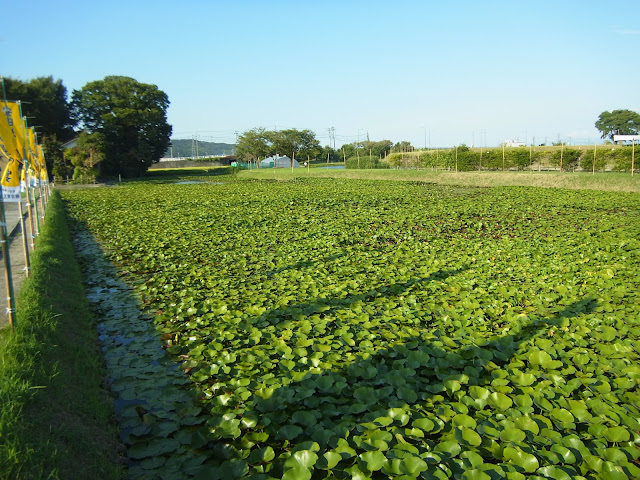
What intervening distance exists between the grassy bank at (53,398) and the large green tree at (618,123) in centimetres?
7090

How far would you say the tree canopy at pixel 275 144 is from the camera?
194 feet

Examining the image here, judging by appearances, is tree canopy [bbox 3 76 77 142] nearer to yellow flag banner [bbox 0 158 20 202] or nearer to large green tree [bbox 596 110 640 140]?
yellow flag banner [bbox 0 158 20 202]

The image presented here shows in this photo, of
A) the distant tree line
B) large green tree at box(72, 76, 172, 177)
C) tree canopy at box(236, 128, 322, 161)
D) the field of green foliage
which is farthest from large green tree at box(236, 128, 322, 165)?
the distant tree line

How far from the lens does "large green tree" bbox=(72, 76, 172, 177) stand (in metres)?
37.2

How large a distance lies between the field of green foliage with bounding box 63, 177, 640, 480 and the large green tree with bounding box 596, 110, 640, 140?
66.2 meters

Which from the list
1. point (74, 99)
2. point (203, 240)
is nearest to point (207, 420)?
point (203, 240)

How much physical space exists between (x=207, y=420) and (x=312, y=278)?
122 inches

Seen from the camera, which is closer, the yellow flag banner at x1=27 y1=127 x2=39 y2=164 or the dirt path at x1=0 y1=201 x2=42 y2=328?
the dirt path at x1=0 y1=201 x2=42 y2=328

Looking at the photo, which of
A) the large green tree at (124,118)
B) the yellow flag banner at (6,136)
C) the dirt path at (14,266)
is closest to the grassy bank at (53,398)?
the dirt path at (14,266)

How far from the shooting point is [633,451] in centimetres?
233

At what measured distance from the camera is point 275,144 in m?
58.7

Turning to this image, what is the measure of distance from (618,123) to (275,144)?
161 feet

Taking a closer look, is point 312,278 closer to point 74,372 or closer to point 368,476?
point 74,372

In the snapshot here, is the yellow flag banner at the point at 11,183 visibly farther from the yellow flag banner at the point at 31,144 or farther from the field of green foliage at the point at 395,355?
the yellow flag banner at the point at 31,144
